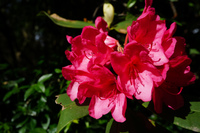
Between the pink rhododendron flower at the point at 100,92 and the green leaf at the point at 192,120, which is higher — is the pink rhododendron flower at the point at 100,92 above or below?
above

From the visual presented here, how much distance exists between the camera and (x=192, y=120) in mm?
764

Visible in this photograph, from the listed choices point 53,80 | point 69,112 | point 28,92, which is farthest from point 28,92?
point 69,112

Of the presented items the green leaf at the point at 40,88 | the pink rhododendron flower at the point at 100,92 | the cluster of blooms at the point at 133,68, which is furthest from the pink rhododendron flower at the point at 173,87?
the green leaf at the point at 40,88

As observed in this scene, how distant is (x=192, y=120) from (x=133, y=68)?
339mm

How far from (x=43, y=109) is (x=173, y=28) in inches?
40.9

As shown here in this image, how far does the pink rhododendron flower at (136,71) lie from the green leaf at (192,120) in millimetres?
203

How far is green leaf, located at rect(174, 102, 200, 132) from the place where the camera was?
73cm

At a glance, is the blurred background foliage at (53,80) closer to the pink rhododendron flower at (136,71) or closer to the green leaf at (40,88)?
the green leaf at (40,88)

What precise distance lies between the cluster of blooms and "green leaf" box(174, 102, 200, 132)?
64 millimetres

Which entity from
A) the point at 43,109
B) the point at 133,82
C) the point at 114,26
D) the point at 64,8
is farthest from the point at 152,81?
the point at 64,8

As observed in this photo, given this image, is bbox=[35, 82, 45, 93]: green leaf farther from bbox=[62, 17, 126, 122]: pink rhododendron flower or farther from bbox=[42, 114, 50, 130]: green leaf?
bbox=[62, 17, 126, 122]: pink rhododendron flower

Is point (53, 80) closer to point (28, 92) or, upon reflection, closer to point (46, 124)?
point (28, 92)

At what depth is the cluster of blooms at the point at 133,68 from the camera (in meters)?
0.71

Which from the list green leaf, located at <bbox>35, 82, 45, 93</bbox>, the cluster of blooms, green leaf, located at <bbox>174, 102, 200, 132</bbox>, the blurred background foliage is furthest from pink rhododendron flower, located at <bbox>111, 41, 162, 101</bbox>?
green leaf, located at <bbox>35, 82, 45, 93</bbox>
